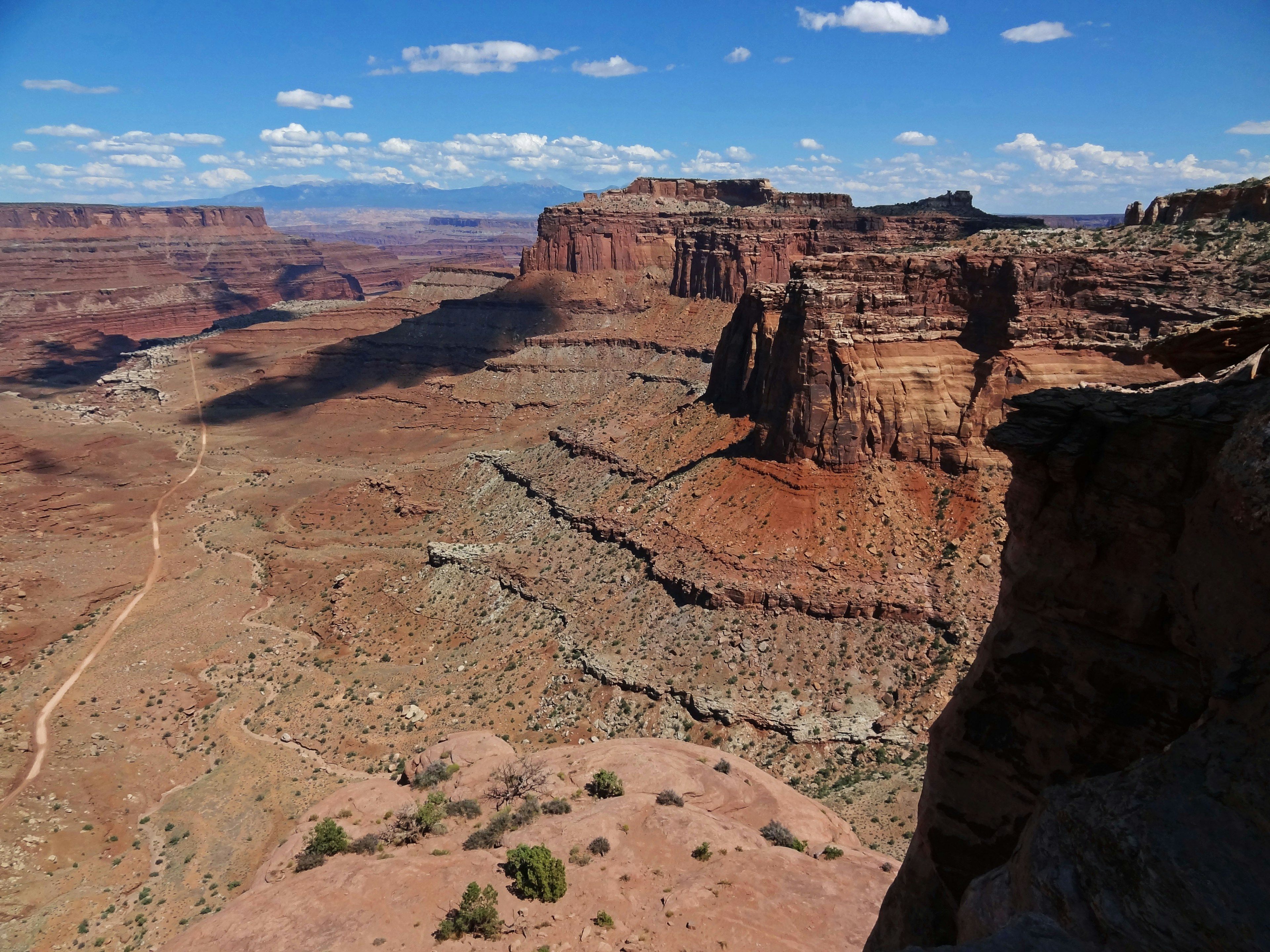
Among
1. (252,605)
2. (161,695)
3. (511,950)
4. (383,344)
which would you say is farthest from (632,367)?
(511,950)

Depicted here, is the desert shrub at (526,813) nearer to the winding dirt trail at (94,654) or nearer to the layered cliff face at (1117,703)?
the layered cliff face at (1117,703)

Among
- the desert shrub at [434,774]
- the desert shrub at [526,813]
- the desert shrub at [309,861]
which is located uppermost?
the desert shrub at [526,813]

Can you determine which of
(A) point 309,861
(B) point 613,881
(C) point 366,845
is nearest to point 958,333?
(B) point 613,881

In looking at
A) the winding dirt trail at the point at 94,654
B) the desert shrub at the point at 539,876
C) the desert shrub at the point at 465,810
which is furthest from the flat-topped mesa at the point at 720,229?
the desert shrub at the point at 539,876

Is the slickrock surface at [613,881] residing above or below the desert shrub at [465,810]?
above

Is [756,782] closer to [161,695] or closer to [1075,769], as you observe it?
[1075,769]

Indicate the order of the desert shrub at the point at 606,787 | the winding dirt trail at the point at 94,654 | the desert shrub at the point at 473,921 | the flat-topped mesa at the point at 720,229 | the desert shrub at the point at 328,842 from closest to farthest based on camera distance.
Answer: the desert shrub at the point at 473,921, the desert shrub at the point at 328,842, the desert shrub at the point at 606,787, the winding dirt trail at the point at 94,654, the flat-topped mesa at the point at 720,229
